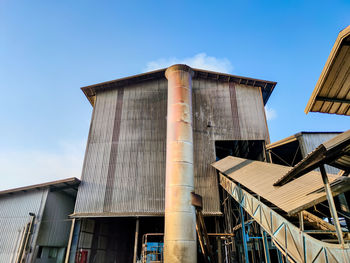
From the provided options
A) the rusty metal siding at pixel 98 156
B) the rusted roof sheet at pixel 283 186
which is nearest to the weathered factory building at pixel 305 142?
the rusted roof sheet at pixel 283 186

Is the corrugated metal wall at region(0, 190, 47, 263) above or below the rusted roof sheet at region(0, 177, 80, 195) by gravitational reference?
below

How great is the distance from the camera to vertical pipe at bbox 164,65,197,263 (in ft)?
39.4

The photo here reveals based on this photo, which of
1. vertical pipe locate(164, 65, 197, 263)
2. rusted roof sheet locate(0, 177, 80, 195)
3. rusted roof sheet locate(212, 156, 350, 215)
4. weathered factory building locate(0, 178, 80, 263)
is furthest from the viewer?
rusted roof sheet locate(0, 177, 80, 195)

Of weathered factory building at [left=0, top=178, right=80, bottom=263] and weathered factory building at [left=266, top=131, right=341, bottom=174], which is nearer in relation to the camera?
weathered factory building at [left=0, top=178, right=80, bottom=263]

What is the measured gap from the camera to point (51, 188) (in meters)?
18.2

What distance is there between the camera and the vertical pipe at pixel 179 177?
12.0 metres

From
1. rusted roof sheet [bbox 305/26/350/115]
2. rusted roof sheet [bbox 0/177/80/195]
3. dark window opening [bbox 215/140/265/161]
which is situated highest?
dark window opening [bbox 215/140/265/161]

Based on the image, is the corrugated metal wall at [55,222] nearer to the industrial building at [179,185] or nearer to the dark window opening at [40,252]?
the industrial building at [179,185]

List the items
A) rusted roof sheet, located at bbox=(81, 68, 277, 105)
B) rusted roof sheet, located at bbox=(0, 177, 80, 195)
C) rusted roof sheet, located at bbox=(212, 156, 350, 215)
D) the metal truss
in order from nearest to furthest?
the metal truss → rusted roof sheet, located at bbox=(212, 156, 350, 215) → rusted roof sheet, located at bbox=(0, 177, 80, 195) → rusted roof sheet, located at bbox=(81, 68, 277, 105)

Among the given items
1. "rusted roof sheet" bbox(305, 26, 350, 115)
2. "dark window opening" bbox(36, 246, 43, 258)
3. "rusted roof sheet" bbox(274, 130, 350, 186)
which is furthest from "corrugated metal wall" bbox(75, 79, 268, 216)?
"rusted roof sheet" bbox(274, 130, 350, 186)

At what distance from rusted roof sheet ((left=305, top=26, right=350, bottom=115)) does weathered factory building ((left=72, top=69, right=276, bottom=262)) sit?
11936 mm

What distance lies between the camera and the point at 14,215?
17031 millimetres

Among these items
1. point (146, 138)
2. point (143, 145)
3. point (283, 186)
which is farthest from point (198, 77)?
point (283, 186)

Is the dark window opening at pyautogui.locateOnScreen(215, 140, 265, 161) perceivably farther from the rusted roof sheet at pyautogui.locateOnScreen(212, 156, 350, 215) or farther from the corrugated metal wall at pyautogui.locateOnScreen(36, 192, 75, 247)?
the corrugated metal wall at pyautogui.locateOnScreen(36, 192, 75, 247)
